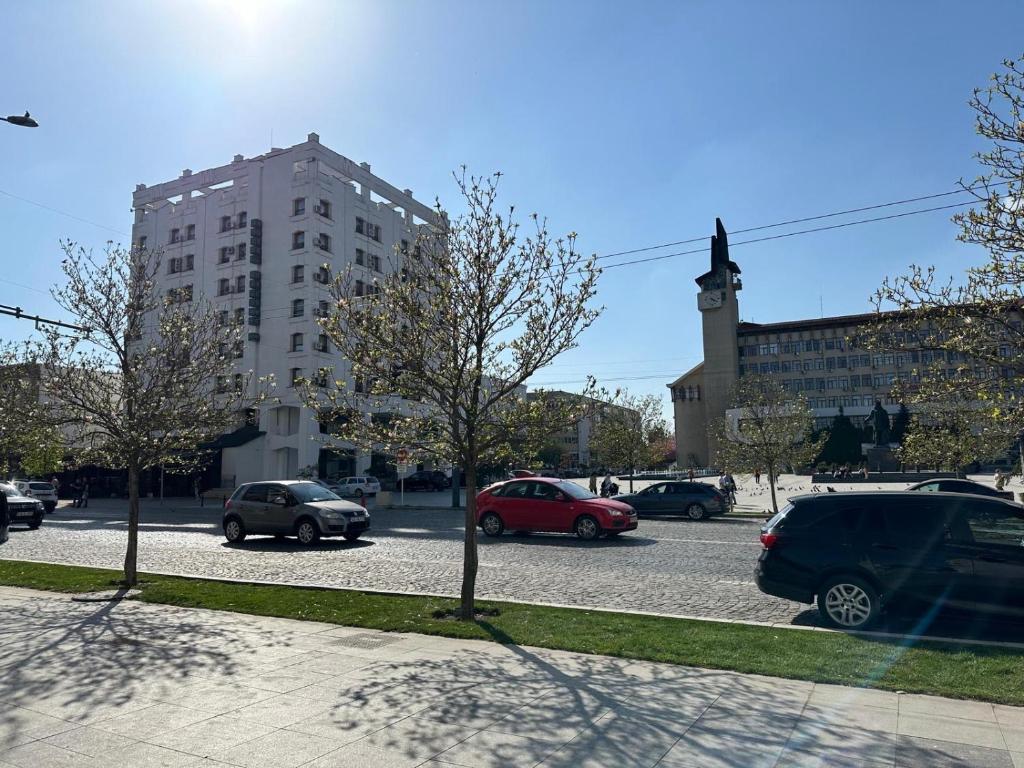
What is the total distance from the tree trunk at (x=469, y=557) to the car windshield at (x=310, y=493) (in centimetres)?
1096

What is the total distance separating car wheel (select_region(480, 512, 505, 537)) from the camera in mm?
19016

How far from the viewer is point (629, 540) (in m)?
18.0

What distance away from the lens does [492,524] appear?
1912 centimetres

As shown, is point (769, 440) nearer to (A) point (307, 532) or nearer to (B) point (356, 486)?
(A) point (307, 532)

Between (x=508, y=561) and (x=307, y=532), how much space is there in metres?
6.57

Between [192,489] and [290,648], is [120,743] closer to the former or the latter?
[290,648]

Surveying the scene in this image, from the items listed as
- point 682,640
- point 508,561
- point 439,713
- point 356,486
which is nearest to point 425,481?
point 356,486

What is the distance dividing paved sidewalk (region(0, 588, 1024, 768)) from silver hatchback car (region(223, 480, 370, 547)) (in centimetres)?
1088

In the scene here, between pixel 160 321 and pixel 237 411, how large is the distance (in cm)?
213

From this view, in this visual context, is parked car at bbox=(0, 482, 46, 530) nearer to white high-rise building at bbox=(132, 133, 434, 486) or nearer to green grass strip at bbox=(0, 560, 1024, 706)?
green grass strip at bbox=(0, 560, 1024, 706)

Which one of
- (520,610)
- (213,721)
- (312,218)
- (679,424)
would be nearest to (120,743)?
(213,721)

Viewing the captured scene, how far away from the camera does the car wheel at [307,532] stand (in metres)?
18.3

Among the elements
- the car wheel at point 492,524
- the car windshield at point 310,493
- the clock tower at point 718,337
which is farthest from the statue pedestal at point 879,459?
the car windshield at point 310,493

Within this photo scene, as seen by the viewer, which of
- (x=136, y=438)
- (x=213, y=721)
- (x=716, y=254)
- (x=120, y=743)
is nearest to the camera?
(x=120, y=743)
